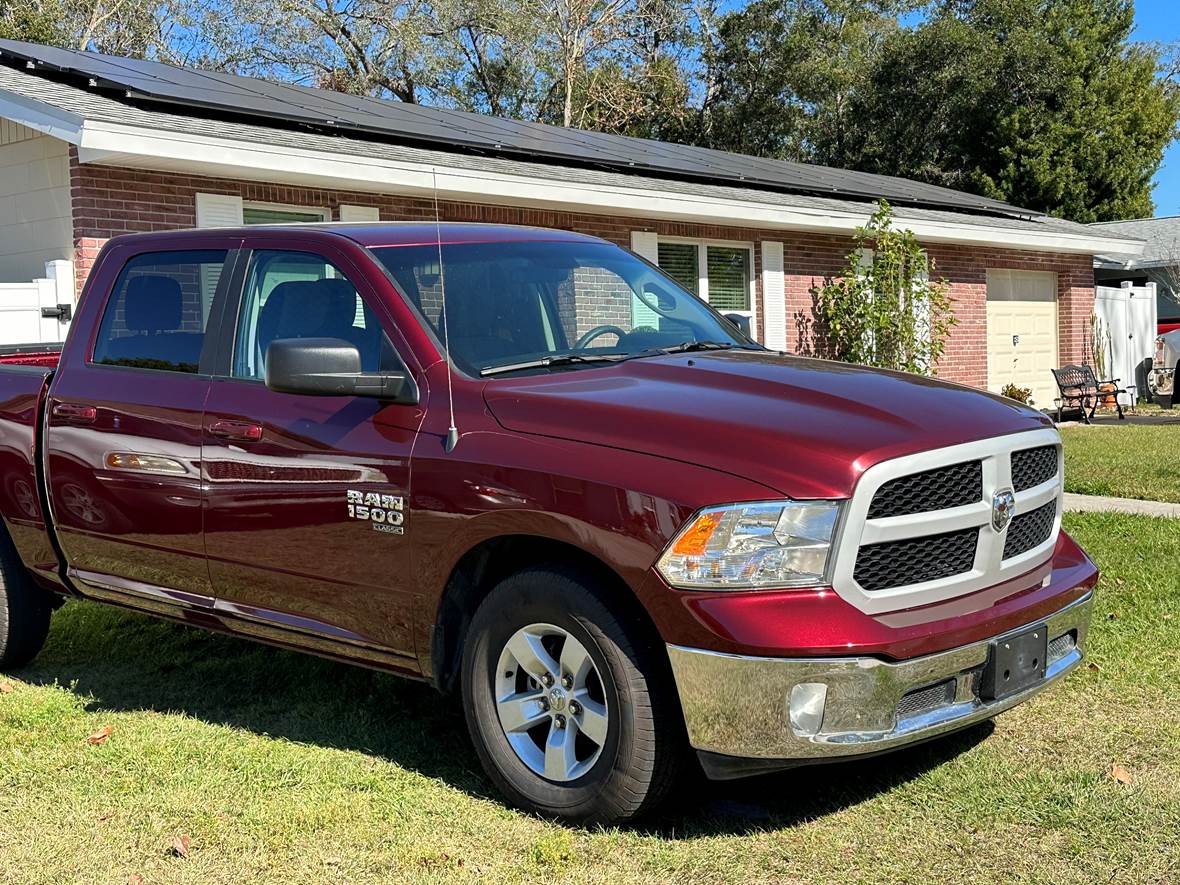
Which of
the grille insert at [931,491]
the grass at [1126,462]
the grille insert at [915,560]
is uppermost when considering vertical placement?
the grille insert at [931,491]

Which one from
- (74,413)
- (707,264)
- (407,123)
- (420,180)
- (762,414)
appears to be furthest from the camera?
(707,264)

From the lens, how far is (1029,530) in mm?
4066

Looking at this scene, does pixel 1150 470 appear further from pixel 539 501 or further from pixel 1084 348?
pixel 1084 348

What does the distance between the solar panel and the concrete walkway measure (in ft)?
23.6

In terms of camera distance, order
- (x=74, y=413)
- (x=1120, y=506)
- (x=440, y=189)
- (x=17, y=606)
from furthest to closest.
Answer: (x=440, y=189)
(x=1120, y=506)
(x=17, y=606)
(x=74, y=413)

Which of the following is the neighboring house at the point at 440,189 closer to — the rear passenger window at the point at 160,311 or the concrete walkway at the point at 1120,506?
the rear passenger window at the point at 160,311

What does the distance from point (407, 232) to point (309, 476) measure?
1.08 meters

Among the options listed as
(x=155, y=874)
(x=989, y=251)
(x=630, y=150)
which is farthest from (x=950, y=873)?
(x=989, y=251)

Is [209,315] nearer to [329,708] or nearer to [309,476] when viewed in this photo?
[309,476]

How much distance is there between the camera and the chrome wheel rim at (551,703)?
382cm

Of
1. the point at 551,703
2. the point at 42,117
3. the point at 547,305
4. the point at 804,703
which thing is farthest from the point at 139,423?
A: the point at 42,117

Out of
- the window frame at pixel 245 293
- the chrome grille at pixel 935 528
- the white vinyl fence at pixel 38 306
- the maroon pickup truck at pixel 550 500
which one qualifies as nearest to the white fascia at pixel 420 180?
the white vinyl fence at pixel 38 306

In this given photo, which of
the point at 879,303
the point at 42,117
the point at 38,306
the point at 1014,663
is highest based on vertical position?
the point at 42,117

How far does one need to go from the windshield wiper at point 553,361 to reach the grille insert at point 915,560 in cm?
134
